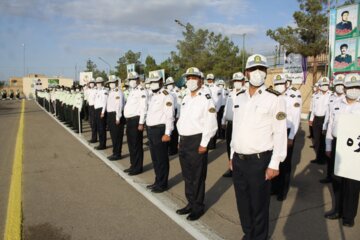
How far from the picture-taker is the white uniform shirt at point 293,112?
18.7ft

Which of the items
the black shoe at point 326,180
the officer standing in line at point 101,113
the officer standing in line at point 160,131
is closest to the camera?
the officer standing in line at point 160,131

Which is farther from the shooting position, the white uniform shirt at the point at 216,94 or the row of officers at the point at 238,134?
the white uniform shirt at the point at 216,94

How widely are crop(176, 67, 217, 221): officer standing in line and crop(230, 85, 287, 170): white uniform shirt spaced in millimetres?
1119

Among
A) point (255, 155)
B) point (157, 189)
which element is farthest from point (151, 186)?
point (255, 155)

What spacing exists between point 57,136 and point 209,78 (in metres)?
6.27

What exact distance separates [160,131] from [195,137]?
1.50m

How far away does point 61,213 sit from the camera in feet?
16.2

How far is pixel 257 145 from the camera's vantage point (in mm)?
3465

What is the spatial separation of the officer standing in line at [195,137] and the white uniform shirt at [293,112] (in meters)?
1.68

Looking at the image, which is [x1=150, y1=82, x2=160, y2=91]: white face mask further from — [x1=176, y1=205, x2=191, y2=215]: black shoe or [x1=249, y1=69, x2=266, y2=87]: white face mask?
[x1=249, y1=69, x2=266, y2=87]: white face mask

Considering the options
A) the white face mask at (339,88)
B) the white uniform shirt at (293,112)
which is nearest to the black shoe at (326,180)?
the white uniform shirt at (293,112)

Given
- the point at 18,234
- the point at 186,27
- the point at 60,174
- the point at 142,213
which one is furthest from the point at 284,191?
the point at 186,27

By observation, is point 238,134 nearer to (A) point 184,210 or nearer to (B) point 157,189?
(A) point 184,210

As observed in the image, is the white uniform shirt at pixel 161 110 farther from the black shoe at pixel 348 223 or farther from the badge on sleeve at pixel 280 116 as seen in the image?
the black shoe at pixel 348 223
